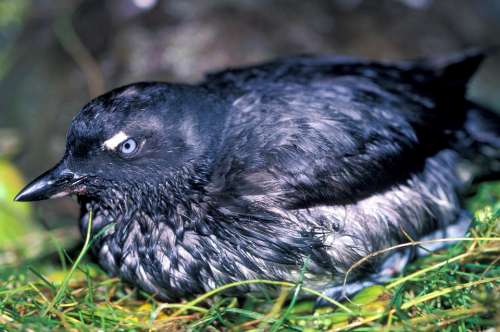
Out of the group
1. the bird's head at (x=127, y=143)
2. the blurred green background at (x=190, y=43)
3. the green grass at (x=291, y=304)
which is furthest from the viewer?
the blurred green background at (x=190, y=43)

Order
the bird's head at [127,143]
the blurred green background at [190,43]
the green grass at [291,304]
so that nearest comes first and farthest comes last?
the green grass at [291,304] → the bird's head at [127,143] → the blurred green background at [190,43]

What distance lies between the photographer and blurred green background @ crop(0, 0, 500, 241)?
5246mm

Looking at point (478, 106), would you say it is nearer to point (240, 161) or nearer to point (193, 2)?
point (240, 161)

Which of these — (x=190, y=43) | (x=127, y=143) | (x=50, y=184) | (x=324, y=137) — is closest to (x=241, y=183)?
(x=324, y=137)

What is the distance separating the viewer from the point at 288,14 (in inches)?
219

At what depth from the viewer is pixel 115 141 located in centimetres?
304

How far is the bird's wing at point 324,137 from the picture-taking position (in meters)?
3.11

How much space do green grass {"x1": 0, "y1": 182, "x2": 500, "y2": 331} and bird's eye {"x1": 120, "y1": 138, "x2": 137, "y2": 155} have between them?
0.52 m

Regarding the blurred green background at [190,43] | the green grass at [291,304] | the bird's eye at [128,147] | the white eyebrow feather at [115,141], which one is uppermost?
the blurred green background at [190,43]

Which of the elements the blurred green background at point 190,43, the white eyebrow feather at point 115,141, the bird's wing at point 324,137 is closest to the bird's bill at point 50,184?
the white eyebrow feather at point 115,141

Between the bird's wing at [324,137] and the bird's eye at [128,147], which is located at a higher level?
the bird's eye at [128,147]

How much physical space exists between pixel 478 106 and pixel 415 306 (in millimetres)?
1716

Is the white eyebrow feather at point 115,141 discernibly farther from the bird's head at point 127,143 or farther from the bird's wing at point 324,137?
the bird's wing at point 324,137

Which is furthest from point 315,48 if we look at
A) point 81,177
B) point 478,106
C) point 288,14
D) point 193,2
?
point 81,177
